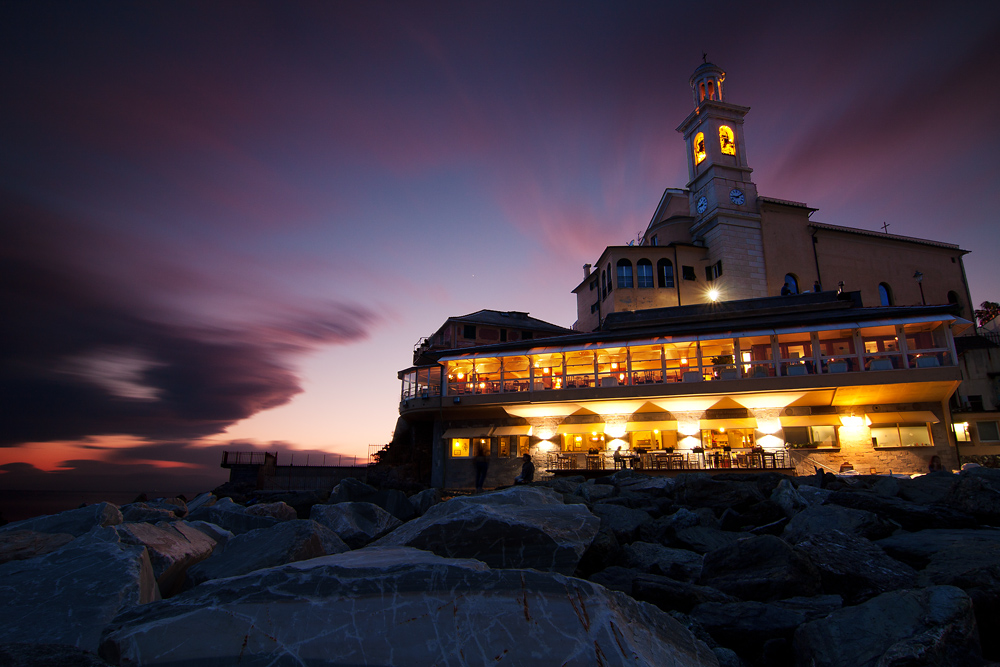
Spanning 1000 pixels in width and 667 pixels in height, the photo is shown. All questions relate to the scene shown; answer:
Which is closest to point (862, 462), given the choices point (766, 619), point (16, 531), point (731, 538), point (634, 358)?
point (634, 358)

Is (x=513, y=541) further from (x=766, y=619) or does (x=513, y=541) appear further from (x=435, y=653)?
(x=435, y=653)

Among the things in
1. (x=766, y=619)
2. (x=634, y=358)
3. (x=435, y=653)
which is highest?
(x=634, y=358)

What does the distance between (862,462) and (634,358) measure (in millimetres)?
11068

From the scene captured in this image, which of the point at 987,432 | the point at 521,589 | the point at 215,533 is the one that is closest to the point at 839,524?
the point at 521,589

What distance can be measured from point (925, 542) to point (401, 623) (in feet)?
21.7

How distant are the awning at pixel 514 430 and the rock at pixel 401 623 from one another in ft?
79.0

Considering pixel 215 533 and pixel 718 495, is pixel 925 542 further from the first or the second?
pixel 215 533

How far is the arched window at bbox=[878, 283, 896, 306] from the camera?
42250 millimetres

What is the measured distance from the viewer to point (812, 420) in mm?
23281

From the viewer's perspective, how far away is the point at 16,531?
7.62 meters

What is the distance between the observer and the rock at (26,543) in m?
6.82

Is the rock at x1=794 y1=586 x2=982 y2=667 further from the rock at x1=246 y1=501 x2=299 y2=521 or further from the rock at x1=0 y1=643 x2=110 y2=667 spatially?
the rock at x1=246 y1=501 x2=299 y2=521

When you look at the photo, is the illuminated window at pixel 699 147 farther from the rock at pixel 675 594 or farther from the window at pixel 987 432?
the rock at pixel 675 594

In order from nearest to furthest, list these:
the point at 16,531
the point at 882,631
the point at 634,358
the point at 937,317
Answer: the point at 882,631 < the point at 16,531 < the point at 937,317 < the point at 634,358
